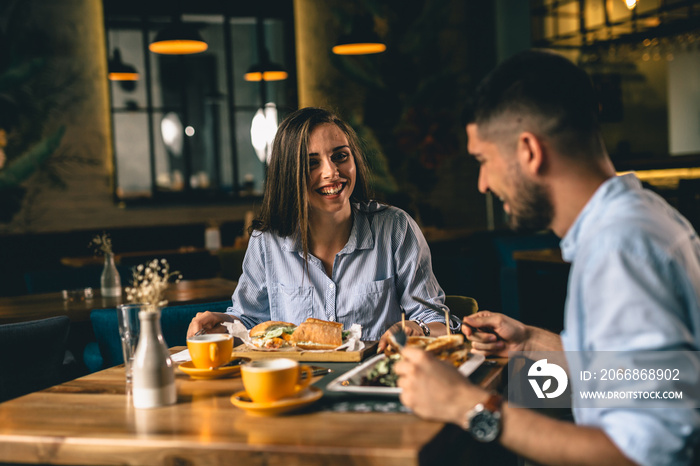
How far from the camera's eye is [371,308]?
2.13m

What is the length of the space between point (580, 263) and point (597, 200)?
13 centimetres

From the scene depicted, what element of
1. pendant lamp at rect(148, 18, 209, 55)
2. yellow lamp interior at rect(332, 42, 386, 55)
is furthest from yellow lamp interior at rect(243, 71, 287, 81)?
pendant lamp at rect(148, 18, 209, 55)

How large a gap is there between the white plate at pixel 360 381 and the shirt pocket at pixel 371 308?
607mm

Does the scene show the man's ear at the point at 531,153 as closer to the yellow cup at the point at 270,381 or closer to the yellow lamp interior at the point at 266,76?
the yellow cup at the point at 270,381

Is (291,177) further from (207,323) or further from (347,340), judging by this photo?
(347,340)

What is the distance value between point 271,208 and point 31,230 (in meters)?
5.53

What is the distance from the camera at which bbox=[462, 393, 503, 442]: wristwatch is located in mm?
1075

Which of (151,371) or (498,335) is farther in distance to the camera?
(498,335)

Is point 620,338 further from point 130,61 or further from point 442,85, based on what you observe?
point 130,61

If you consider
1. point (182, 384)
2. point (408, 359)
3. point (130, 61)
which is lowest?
point (182, 384)

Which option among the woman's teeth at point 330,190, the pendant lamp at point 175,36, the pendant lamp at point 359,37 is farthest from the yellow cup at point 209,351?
the pendant lamp at point 359,37

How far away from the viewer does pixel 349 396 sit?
1305 millimetres

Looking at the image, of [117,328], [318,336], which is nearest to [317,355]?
[318,336]

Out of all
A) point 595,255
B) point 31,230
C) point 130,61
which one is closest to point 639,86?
point 130,61
